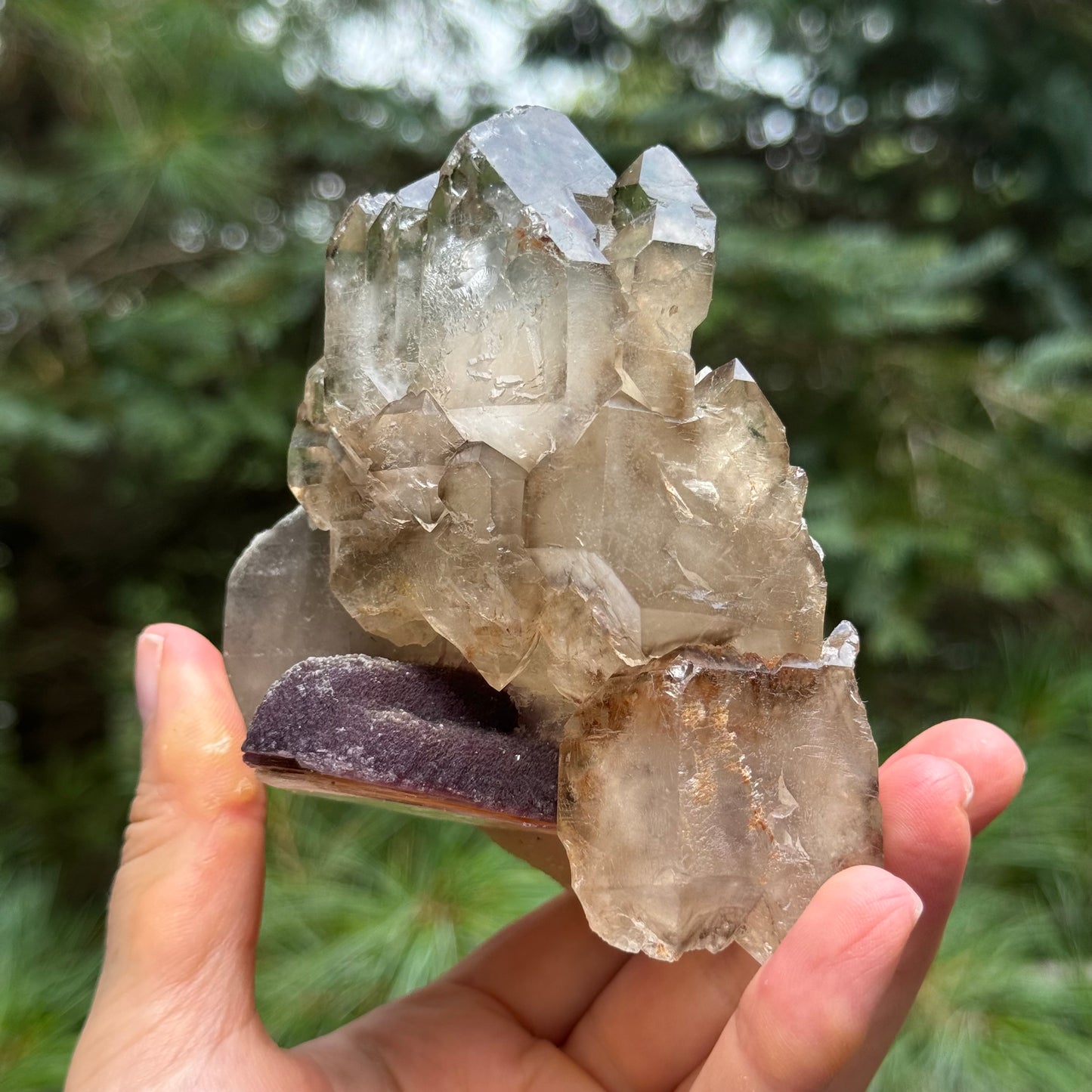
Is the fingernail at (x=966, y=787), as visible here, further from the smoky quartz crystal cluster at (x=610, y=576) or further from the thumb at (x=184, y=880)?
the thumb at (x=184, y=880)

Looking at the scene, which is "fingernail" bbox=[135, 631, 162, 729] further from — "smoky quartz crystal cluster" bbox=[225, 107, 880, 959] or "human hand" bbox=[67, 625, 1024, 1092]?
"smoky quartz crystal cluster" bbox=[225, 107, 880, 959]

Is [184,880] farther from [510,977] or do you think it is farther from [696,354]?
[696,354]

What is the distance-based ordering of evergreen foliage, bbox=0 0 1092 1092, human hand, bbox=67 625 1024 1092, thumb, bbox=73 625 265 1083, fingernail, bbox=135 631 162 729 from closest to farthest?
human hand, bbox=67 625 1024 1092, thumb, bbox=73 625 265 1083, fingernail, bbox=135 631 162 729, evergreen foliage, bbox=0 0 1092 1092

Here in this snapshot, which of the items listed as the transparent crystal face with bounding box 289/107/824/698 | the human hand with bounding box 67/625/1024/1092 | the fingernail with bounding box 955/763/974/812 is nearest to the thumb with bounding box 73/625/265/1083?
the human hand with bounding box 67/625/1024/1092

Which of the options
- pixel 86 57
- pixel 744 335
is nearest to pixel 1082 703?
pixel 744 335

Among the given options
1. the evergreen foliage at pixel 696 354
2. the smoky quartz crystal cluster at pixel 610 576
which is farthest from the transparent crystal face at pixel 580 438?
the evergreen foliage at pixel 696 354

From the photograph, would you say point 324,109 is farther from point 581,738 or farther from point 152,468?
point 581,738
